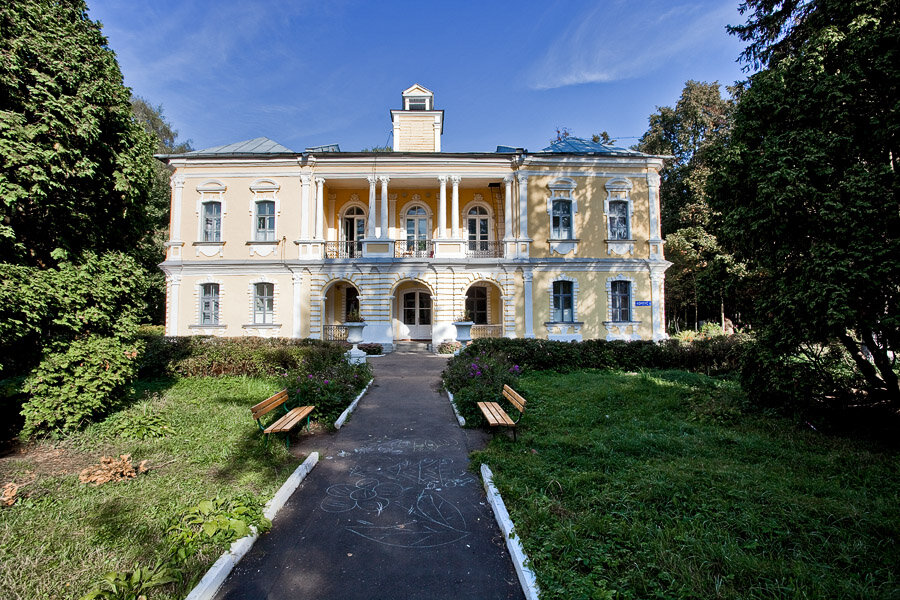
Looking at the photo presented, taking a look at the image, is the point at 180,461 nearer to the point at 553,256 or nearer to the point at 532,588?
the point at 532,588

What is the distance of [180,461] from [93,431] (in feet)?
6.55

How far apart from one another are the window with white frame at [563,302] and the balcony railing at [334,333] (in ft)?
32.0

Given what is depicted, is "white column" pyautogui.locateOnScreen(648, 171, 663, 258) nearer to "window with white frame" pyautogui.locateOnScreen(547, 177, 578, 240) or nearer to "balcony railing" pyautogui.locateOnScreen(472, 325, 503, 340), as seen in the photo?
"window with white frame" pyautogui.locateOnScreen(547, 177, 578, 240)

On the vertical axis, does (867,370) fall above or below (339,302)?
below

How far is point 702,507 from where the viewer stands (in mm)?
3715

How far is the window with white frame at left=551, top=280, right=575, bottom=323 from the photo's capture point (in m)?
18.7

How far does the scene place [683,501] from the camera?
3.87 metres

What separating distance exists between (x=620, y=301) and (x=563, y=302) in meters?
2.78

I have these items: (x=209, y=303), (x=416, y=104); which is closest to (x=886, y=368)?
(x=416, y=104)

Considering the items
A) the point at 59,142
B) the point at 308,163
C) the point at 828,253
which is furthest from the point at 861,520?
the point at 308,163

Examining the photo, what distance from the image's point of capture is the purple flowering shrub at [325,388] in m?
6.99

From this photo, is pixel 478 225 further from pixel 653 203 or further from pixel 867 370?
pixel 867 370

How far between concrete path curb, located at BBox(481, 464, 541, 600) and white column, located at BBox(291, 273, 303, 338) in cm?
1557

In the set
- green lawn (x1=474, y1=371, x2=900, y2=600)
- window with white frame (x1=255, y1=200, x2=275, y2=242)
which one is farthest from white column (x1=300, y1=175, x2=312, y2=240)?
green lawn (x1=474, y1=371, x2=900, y2=600)
